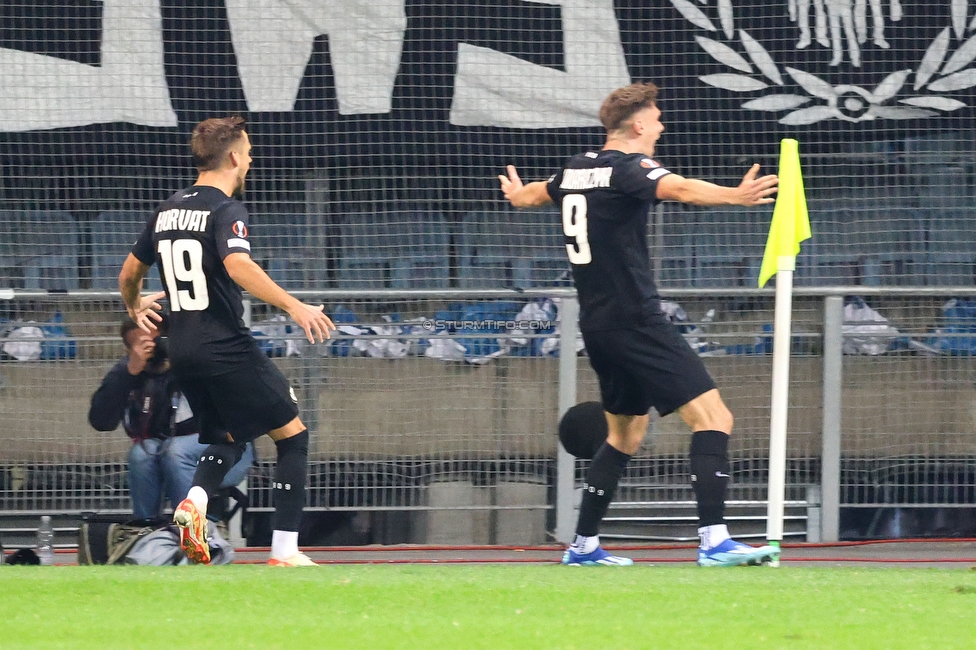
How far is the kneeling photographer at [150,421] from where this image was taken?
7.01m

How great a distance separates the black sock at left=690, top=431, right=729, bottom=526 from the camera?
5473mm

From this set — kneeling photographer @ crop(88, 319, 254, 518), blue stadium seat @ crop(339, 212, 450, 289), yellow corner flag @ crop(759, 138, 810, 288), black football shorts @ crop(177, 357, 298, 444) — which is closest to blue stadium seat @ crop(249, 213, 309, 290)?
blue stadium seat @ crop(339, 212, 450, 289)

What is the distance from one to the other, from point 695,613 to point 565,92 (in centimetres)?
467

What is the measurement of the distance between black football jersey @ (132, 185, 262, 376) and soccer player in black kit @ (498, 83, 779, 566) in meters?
1.33

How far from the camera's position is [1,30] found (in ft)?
27.3

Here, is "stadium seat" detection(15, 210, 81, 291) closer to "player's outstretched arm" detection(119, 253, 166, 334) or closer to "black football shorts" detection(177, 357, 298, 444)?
"player's outstretched arm" detection(119, 253, 166, 334)

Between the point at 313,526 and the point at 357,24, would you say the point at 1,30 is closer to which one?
the point at 357,24

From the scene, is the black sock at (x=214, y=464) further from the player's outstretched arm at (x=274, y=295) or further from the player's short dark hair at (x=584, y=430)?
the player's short dark hair at (x=584, y=430)

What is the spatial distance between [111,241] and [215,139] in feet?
10.2

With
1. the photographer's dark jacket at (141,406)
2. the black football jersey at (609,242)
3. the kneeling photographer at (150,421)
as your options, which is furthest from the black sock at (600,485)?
the photographer's dark jacket at (141,406)

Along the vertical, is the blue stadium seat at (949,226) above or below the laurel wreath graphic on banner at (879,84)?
below

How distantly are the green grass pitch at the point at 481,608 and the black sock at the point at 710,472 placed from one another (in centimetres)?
24

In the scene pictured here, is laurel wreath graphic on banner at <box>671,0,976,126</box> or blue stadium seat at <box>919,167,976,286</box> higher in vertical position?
laurel wreath graphic on banner at <box>671,0,976,126</box>

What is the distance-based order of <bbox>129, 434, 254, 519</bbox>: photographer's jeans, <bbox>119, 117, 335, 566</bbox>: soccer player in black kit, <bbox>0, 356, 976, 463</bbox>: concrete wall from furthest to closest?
1. <bbox>0, 356, 976, 463</bbox>: concrete wall
2. <bbox>129, 434, 254, 519</bbox>: photographer's jeans
3. <bbox>119, 117, 335, 566</bbox>: soccer player in black kit
